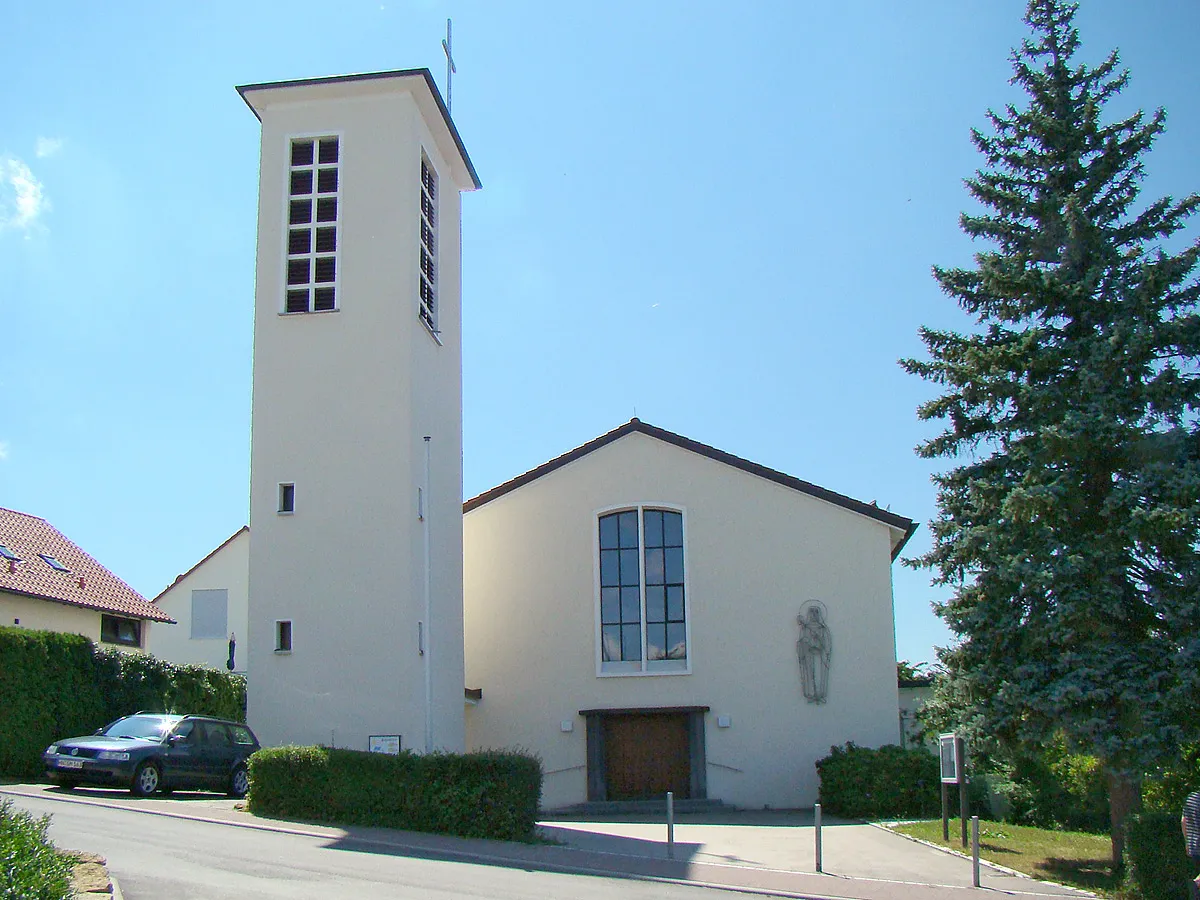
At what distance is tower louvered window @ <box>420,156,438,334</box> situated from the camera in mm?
23641

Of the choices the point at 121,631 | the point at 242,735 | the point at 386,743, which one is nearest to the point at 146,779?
the point at 242,735

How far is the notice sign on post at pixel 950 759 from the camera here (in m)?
15.5

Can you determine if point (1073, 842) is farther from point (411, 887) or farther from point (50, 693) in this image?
point (50, 693)

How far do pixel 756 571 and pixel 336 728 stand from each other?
9.49m

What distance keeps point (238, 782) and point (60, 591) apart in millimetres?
11924

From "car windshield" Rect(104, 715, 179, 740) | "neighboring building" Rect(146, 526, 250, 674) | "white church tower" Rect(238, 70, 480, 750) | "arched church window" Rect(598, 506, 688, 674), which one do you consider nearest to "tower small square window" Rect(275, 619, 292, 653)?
"white church tower" Rect(238, 70, 480, 750)

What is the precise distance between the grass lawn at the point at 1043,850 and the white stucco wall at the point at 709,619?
171 inches

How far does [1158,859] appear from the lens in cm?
1268

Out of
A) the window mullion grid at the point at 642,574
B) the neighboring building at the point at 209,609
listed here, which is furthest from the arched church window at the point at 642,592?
the neighboring building at the point at 209,609

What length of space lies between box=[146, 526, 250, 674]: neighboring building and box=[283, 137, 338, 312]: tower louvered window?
19.0m

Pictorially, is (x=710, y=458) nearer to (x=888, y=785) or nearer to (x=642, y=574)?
(x=642, y=574)

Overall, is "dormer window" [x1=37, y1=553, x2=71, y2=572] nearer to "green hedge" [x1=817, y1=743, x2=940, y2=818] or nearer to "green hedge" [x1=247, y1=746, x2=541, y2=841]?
"green hedge" [x1=247, y1=746, x2=541, y2=841]

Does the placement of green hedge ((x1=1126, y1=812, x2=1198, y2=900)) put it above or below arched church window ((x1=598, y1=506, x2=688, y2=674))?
below

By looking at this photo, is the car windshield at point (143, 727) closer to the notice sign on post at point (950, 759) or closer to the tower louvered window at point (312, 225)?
the tower louvered window at point (312, 225)
